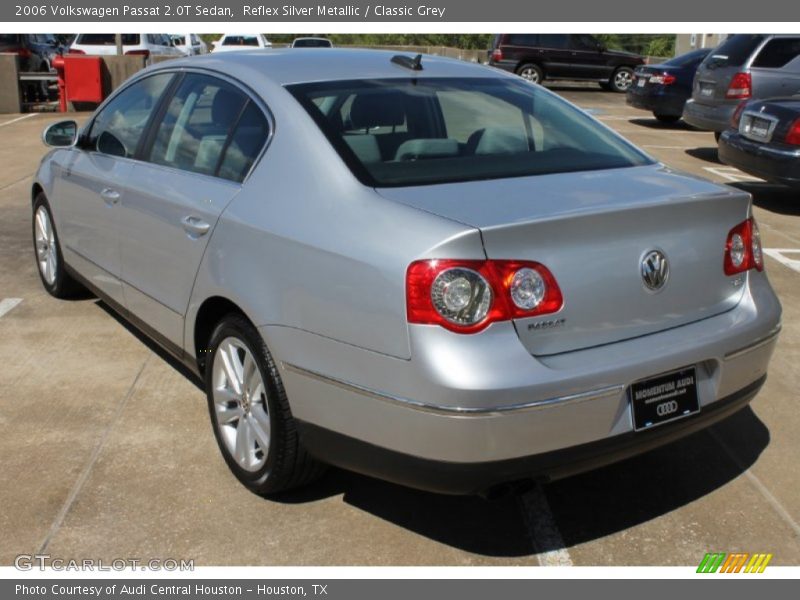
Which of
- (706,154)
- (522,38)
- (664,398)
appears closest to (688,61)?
(706,154)

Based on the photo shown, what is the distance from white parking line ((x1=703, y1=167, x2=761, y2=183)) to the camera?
38.6ft

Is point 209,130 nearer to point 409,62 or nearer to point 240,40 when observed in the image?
point 409,62

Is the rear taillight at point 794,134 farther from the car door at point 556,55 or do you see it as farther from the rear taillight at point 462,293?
the car door at point 556,55

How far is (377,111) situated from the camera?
3.71 metres

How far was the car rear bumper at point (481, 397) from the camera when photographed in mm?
2764

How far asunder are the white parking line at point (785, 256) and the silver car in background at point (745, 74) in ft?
16.4

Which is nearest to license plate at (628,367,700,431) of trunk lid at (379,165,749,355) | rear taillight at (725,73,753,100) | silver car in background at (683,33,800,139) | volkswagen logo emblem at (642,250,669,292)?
trunk lid at (379,165,749,355)

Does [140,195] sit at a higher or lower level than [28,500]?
higher

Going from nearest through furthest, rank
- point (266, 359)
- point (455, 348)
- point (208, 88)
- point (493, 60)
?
point (455, 348)
point (266, 359)
point (208, 88)
point (493, 60)

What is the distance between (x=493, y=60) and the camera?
79.7ft

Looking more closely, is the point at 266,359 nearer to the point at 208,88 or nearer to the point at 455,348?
the point at 455,348

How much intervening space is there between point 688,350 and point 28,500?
8.16ft
